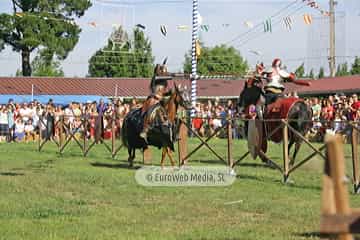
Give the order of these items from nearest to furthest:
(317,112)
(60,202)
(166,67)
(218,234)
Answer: (218,234) → (60,202) → (166,67) → (317,112)

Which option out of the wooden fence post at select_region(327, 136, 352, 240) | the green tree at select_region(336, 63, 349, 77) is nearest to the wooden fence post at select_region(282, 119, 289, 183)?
the wooden fence post at select_region(327, 136, 352, 240)

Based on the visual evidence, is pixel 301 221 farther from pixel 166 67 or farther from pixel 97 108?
pixel 97 108

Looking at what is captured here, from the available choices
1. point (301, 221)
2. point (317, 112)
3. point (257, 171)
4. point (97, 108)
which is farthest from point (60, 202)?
point (97, 108)

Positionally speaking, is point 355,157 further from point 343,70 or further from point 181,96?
point 343,70

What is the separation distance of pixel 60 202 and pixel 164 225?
2679 millimetres

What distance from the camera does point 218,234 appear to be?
838cm

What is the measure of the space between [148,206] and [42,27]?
40.6 meters

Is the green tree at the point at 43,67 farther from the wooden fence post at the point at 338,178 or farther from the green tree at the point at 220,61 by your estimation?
the wooden fence post at the point at 338,178

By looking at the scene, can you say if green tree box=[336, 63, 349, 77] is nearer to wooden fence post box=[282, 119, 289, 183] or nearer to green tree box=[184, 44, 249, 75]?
green tree box=[184, 44, 249, 75]

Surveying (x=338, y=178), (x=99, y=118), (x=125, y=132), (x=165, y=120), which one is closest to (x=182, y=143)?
(x=165, y=120)

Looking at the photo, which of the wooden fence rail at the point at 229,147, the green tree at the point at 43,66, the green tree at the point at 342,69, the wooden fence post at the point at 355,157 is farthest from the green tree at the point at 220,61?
the wooden fence post at the point at 355,157

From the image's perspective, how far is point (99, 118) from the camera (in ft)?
79.3

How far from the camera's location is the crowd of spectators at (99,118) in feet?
74.7

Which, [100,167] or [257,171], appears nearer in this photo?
[257,171]
